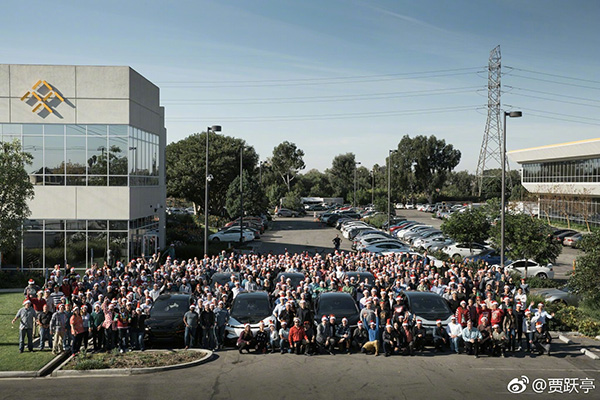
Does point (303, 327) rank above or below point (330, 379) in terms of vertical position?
above

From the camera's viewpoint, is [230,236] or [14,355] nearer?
[14,355]

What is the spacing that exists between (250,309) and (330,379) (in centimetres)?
430

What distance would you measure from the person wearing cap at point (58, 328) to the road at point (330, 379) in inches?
67.4

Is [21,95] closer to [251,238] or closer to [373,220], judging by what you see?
[251,238]

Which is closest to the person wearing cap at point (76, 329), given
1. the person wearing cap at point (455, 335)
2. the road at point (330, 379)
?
the road at point (330, 379)

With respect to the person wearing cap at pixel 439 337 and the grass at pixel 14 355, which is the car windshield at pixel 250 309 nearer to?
the person wearing cap at pixel 439 337

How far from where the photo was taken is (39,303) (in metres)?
14.8

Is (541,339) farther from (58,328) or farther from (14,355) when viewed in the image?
(14,355)

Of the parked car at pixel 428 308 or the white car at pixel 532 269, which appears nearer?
the parked car at pixel 428 308

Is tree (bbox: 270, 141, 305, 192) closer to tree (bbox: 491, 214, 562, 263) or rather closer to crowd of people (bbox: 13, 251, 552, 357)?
tree (bbox: 491, 214, 562, 263)

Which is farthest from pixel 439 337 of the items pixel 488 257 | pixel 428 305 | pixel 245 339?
pixel 488 257

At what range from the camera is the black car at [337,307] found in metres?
15.2

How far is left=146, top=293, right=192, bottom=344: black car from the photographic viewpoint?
1461cm

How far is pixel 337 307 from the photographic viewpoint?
15.7 metres
